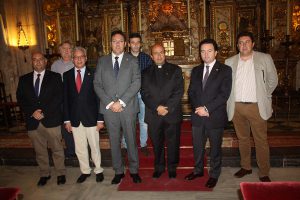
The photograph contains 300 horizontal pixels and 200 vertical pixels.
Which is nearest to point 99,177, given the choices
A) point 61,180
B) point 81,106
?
point 61,180

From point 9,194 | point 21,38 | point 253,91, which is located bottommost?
point 9,194

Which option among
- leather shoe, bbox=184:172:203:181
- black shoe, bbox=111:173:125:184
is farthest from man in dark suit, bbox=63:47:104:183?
leather shoe, bbox=184:172:203:181

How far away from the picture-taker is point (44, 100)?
12.4ft

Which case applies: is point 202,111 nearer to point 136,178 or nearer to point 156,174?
point 156,174

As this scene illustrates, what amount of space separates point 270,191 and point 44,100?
2.90m

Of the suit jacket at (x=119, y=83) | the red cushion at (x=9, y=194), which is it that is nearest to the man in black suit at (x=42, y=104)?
the suit jacket at (x=119, y=83)

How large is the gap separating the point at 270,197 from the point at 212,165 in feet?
4.54

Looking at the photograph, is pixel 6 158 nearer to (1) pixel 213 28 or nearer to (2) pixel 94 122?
(2) pixel 94 122

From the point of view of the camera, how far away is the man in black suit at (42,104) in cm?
377

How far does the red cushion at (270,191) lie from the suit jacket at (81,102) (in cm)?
212

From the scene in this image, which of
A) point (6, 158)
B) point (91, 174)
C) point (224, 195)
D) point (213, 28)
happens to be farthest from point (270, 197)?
Result: point (213, 28)

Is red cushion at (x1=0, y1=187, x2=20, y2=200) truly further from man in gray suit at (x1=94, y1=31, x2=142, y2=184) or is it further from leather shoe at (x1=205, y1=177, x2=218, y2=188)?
leather shoe at (x1=205, y1=177, x2=218, y2=188)

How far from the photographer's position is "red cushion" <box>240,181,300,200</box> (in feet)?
7.41

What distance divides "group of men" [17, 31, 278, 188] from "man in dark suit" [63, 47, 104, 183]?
13mm
